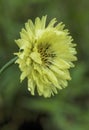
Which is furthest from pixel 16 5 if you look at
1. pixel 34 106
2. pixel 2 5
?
pixel 34 106

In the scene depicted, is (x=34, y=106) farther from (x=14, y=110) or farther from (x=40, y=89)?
(x=40, y=89)

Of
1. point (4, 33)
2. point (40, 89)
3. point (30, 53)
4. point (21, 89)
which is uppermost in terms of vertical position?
point (4, 33)

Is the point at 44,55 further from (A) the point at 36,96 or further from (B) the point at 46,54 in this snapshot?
(A) the point at 36,96

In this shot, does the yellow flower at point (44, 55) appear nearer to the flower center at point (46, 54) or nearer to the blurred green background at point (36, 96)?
the flower center at point (46, 54)

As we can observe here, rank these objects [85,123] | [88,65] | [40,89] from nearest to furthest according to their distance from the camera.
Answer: [40,89], [85,123], [88,65]

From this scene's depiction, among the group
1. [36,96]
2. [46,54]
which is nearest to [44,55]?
[46,54]

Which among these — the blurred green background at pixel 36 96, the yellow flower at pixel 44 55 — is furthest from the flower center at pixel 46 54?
the blurred green background at pixel 36 96
